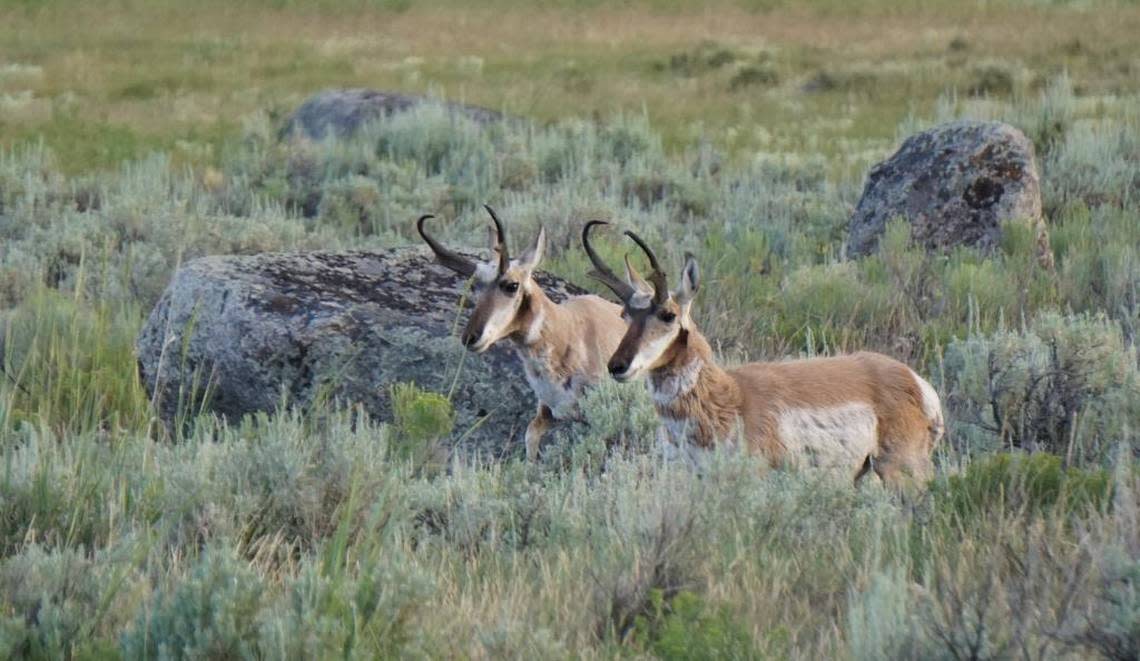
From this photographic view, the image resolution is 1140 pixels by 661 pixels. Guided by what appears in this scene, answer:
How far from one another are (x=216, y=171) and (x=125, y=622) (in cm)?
1248

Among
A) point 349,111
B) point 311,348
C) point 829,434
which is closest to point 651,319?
point 829,434

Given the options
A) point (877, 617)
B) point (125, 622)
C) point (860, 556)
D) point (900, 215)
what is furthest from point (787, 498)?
point (900, 215)

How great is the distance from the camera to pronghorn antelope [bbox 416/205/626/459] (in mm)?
7246

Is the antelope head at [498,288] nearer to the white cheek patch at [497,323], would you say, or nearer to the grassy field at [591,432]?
the white cheek patch at [497,323]

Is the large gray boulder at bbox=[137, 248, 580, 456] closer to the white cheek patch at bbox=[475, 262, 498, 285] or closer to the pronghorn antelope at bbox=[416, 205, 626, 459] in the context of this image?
the pronghorn antelope at bbox=[416, 205, 626, 459]

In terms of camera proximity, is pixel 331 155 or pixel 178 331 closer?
pixel 178 331

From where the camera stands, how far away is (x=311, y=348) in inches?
296

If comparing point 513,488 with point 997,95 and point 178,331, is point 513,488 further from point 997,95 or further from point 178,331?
point 997,95

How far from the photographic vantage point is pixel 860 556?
4848 mm

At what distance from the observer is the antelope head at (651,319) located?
613 cm

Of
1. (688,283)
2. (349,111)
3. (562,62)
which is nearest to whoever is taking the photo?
(688,283)

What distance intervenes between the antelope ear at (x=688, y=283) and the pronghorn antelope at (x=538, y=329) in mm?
1041

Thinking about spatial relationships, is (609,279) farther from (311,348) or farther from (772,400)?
(311,348)

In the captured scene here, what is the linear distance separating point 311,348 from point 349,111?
445 inches
